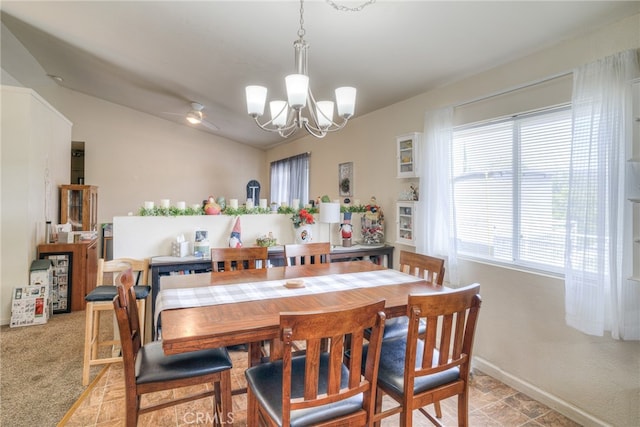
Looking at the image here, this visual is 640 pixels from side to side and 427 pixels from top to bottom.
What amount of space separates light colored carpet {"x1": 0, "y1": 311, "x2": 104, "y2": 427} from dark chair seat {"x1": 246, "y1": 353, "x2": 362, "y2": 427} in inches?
61.0

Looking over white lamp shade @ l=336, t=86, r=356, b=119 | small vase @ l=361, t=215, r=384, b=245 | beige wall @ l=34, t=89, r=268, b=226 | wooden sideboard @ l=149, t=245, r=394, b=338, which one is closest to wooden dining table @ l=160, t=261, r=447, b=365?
wooden sideboard @ l=149, t=245, r=394, b=338

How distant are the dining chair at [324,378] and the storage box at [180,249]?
175cm

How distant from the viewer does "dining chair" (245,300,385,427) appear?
3.82ft

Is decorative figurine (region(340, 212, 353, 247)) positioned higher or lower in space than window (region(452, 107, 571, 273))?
lower

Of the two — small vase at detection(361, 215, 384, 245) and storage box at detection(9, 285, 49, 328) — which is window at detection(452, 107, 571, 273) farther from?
storage box at detection(9, 285, 49, 328)

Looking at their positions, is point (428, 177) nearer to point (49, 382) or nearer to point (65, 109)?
point (49, 382)

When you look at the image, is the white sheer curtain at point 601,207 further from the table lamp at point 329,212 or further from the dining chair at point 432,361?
the table lamp at point 329,212

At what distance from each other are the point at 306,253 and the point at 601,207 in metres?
1.96

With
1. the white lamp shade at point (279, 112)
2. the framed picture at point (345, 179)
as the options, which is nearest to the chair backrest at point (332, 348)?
the white lamp shade at point (279, 112)

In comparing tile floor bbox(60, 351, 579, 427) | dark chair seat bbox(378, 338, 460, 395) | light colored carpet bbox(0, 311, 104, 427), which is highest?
dark chair seat bbox(378, 338, 460, 395)

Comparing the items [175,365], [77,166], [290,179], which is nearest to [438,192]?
[175,365]

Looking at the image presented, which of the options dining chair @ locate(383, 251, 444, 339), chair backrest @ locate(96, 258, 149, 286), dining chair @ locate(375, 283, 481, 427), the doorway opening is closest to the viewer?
dining chair @ locate(375, 283, 481, 427)

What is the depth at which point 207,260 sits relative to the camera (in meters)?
2.87

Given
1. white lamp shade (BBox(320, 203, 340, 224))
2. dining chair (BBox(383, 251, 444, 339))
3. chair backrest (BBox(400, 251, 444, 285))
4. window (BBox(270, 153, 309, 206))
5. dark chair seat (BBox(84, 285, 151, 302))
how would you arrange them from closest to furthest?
dining chair (BBox(383, 251, 444, 339)) < chair backrest (BBox(400, 251, 444, 285)) < dark chair seat (BBox(84, 285, 151, 302)) < white lamp shade (BBox(320, 203, 340, 224)) < window (BBox(270, 153, 309, 206))
